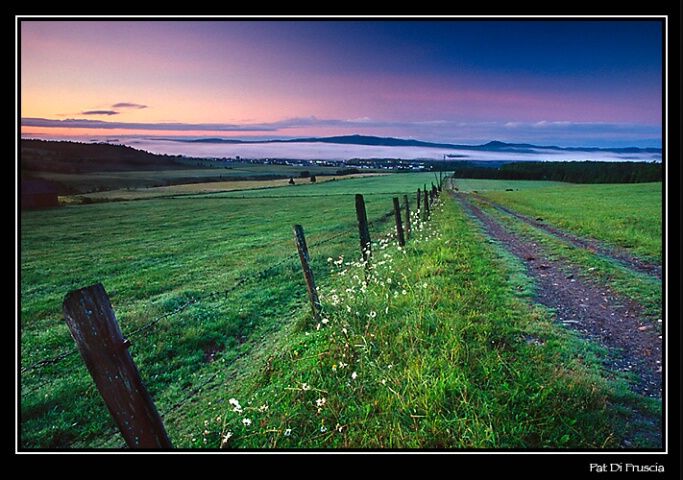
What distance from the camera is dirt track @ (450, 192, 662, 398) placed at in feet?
13.4

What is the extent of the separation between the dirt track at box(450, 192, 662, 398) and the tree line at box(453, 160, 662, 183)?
2.24 m

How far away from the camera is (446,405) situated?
3.30 meters

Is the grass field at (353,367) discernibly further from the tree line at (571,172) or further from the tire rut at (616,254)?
the tree line at (571,172)

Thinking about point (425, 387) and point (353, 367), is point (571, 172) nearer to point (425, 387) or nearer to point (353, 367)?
point (353, 367)

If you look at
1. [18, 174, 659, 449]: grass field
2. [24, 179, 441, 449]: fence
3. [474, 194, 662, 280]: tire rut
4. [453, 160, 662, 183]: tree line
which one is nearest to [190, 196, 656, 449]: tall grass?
[18, 174, 659, 449]: grass field

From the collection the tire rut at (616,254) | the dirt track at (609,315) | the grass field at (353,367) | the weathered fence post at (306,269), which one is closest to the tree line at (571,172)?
the tire rut at (616,254)

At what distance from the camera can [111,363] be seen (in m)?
2.51

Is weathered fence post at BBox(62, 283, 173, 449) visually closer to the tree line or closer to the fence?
the fence

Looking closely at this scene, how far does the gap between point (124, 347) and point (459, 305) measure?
459 cm

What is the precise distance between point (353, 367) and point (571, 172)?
50083mm

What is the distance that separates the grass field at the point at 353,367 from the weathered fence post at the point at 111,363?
62cm

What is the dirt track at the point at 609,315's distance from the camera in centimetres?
410

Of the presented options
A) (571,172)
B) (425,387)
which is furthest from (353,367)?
(571,172)
